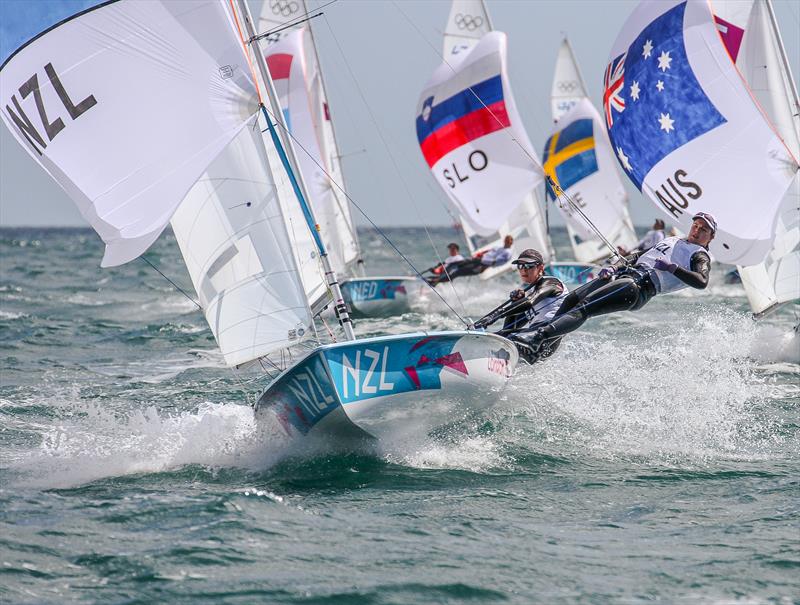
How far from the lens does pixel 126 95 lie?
675cm

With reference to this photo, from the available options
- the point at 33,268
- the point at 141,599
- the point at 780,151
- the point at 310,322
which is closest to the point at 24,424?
the point at 310,322

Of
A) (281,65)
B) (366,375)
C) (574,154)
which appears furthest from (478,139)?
(366,375)

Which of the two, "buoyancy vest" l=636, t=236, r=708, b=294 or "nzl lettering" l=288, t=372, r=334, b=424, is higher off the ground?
"nzl lettering" l=288, t=372, r=334, b=424

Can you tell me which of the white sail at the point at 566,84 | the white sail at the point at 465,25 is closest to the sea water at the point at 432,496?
the white sail at the point at 465,25

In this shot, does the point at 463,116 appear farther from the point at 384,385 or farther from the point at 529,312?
the point at 384,385

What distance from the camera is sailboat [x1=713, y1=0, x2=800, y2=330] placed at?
10.8 metres

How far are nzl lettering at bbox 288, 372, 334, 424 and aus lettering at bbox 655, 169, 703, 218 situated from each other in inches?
180

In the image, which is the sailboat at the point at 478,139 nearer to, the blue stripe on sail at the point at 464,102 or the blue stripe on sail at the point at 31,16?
the blue stripe on sail at the point at 464,102

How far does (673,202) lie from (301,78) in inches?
297

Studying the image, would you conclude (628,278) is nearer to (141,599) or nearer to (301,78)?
(141,599)

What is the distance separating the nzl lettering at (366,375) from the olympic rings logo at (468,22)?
16.7 meters

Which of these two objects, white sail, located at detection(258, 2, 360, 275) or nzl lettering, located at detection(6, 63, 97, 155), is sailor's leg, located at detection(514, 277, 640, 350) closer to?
nzl lettering, located at detection(6, 63, 97, 155)

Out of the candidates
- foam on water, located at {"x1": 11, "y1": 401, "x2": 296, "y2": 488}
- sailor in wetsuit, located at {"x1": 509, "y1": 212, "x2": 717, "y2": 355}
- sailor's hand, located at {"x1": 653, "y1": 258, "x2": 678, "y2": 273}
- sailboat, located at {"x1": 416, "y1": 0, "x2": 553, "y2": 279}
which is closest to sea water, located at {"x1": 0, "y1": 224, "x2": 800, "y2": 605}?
foam on water, located at {"x1": 11, "y1": 401, "x2": 296, "y2": 488}

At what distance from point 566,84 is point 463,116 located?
11.9 m
